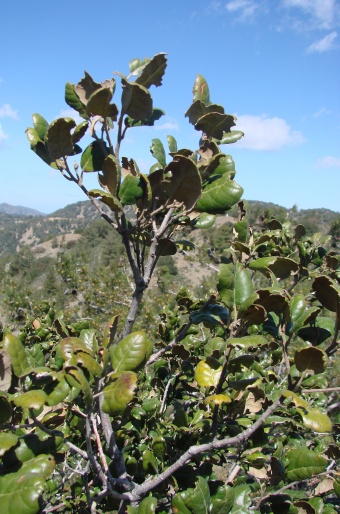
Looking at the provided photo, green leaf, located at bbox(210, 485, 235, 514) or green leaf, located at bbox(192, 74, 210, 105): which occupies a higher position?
green leaf, located at bbox(192, 74, 210, 105)

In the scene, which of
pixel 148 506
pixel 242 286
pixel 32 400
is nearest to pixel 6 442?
pixel 32 400

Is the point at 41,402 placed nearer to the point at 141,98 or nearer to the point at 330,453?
the point at 141,98

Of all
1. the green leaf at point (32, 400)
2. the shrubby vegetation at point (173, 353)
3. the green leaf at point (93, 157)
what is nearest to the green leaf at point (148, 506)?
the shrubby vegetation at point (173, 353)

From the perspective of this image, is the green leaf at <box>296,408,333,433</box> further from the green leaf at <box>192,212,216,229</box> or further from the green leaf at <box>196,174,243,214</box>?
the green leaf at <box>192,212,216,229</box>

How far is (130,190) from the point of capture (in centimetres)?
148

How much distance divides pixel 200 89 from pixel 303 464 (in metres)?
1.59

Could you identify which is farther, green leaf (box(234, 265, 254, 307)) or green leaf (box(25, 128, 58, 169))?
green leaf (box(25, 128, 58, 169))

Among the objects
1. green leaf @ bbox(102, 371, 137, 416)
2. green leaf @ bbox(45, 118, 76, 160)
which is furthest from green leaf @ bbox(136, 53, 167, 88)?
green leaf @ bbox(102, 371, 137, 416)

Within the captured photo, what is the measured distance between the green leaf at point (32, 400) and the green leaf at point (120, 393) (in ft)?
0.55

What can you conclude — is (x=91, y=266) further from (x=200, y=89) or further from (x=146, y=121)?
(x=200, y=89)

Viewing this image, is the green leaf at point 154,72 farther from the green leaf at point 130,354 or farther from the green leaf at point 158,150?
the green leaf at point 130,354

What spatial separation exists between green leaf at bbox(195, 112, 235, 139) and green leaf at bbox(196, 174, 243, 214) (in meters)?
0.20

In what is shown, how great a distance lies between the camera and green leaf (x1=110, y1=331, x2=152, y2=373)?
1.22 metres

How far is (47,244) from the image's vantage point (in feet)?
208
